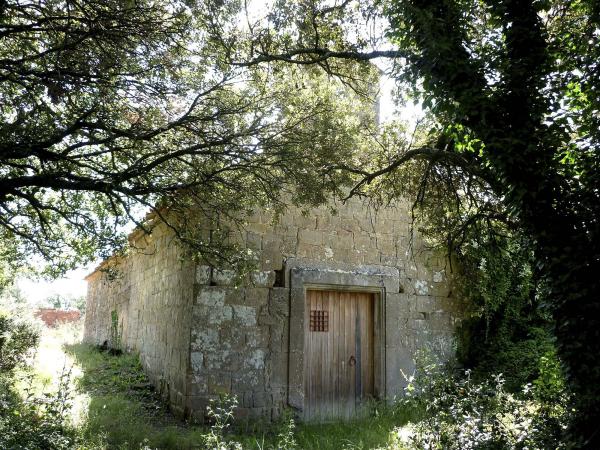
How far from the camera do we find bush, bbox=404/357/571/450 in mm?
4113

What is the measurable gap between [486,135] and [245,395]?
492 cm

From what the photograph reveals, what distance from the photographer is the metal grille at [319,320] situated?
792 centimetres

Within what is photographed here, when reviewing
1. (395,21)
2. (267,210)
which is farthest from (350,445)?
(395,21)

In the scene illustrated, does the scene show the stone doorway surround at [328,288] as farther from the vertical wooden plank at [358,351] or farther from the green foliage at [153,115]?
the green foliage at [153,115]

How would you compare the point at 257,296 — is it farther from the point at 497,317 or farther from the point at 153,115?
the point at 497,317

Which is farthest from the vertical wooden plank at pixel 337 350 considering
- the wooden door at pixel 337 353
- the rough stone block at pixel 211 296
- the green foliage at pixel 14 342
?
the green foliage at pixel 14 342

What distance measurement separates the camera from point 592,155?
370cm

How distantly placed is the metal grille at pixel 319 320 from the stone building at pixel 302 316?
2cm

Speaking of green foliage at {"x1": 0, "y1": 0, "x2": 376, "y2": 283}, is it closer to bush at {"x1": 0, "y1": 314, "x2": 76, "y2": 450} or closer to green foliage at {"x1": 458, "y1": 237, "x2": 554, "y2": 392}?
bush at {"x1": 0, "y1": 314, "x2": 76, "y2": 450}

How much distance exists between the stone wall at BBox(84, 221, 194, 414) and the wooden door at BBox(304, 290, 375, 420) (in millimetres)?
1860

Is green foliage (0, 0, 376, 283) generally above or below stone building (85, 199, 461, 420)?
above

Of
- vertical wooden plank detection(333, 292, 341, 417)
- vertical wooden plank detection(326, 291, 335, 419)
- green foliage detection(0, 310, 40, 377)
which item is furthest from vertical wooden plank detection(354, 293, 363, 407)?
green foliage detection(0, 310, 40, 377)

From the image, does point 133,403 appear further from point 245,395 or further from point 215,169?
point 215,169

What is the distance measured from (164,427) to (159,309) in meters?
2.42
